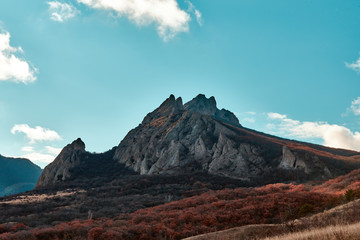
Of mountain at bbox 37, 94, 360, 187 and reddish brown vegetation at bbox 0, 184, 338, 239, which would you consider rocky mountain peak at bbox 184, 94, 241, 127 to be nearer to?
mountain at bbox 37, 94, 360, 187

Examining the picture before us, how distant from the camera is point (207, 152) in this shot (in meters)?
102

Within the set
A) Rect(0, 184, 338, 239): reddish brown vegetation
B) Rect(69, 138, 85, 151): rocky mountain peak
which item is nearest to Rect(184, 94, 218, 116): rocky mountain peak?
Rect(69, 138, 85, 151): rocky mountain peak

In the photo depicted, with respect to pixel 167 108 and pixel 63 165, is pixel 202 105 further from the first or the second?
pixel 63 165

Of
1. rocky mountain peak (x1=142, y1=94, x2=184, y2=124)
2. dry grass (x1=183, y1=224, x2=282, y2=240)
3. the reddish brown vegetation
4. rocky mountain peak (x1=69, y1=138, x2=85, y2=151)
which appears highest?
rocky mountain peak (x1=142, y1=94, x2=184, y2=124)

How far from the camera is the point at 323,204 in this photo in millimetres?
32781

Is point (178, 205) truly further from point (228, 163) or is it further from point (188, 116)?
point (188, 116)

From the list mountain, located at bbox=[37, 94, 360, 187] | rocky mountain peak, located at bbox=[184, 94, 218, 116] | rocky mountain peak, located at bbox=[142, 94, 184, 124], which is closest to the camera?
mountain, located at bbox=[37, 94, 360, 187]

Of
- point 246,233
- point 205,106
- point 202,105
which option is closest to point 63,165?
point 202,105

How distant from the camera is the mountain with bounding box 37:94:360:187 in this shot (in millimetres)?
76688

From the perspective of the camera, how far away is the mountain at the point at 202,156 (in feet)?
252

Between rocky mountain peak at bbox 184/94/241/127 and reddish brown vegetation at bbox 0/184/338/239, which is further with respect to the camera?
rocky mountain peak at bbox 184/94/241/127

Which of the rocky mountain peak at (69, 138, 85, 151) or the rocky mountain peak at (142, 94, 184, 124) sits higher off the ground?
the rocky mountain peak at (142, 94, 184, 124)

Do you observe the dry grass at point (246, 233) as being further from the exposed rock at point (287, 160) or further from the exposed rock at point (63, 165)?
the exposed rock at point (63, 165)

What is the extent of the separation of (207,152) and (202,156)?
8.32 feet
